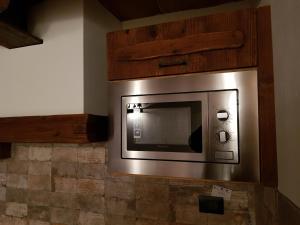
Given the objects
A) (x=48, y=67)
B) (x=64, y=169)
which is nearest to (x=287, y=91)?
(x=48, y=67)

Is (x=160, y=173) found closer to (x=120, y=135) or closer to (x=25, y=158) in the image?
(x=120, y=135)

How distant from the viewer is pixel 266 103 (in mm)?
727

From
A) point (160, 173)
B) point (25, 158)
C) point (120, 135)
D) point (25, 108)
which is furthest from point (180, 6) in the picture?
point (25, 158)

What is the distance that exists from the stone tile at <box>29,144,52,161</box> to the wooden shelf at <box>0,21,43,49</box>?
0.62m

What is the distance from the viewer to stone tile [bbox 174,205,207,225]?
3.63 feet

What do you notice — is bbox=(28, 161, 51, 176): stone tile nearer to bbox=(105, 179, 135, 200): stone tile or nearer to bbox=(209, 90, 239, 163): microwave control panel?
bbox=(105, 179, 135, 200): stone tile

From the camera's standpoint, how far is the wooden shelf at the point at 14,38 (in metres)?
1.03

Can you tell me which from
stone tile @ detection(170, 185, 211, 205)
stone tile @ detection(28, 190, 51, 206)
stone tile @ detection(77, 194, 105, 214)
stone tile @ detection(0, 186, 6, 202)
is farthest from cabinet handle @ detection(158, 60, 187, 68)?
stone tile @ detection(0, 186, 6, 202)

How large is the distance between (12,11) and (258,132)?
3.96ft

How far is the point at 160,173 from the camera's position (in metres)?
0.84

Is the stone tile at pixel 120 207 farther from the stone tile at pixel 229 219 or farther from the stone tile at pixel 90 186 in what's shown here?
the stone tile at pixel 229 219

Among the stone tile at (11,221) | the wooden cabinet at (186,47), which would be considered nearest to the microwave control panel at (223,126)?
the wooden cabinet at (186,47)

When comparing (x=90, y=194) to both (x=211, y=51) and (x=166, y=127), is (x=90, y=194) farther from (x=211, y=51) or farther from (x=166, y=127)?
(x=211, y=51)

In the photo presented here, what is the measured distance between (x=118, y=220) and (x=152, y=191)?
269 mm
